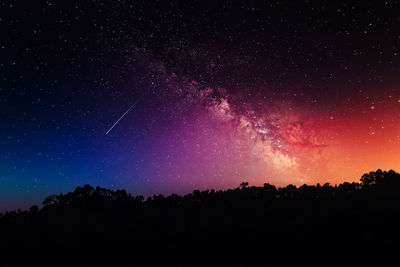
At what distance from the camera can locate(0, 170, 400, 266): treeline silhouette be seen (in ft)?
50.5

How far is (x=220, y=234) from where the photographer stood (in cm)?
1997

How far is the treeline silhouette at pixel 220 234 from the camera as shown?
50.5ft

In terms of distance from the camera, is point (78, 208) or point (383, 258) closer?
point (383, 258)

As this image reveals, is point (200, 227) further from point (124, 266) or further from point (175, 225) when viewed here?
point (124, 266)

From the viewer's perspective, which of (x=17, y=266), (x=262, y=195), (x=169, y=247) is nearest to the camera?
(x=17, y=266)

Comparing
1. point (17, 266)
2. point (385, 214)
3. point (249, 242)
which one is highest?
point (385, 214)

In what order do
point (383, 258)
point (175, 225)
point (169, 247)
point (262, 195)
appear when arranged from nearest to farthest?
point (383, 258) < point (169, 247) < point (175, 225) < point (262, 195)

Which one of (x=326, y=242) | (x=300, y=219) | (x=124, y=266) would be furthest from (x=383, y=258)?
(x=124, y=266)

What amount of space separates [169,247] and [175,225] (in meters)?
5.21

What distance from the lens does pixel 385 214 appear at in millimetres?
19219

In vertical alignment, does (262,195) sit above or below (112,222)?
above

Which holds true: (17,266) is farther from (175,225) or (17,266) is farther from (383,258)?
(383,258)

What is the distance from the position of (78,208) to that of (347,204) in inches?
1476

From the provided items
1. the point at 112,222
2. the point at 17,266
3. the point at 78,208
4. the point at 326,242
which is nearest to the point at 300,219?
the point at 326,242
